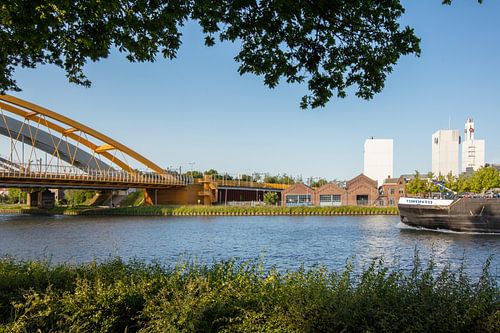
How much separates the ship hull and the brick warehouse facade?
49.6 m

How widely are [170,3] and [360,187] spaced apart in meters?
91.6

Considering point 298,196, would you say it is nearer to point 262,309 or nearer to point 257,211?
point 257,211

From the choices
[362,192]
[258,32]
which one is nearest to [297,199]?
[362,192]

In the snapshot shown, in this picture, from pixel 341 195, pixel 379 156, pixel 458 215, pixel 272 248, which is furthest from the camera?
pixel 379 156

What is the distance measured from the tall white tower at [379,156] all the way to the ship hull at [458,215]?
113 m

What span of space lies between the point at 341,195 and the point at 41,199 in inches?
2702

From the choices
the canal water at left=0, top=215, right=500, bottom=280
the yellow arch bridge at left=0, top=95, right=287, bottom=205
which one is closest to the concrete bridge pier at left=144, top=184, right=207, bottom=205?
the yellow arch bridge at left=0, top=95, right=287, bottom=205

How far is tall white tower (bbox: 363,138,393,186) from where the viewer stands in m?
154

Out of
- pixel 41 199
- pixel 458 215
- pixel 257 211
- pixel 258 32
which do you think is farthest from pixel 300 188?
pixel 258 32

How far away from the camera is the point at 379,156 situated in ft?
511

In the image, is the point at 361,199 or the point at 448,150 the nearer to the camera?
the point at 361,199

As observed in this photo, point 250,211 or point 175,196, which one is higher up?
point 175,196

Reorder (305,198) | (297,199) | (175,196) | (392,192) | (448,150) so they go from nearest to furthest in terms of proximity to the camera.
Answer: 1. (175,196)
2. (392,192)
3. (305,198)
4. (297,199)
5. (448,150)

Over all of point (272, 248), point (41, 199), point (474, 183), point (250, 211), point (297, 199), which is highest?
point (474, 183)
